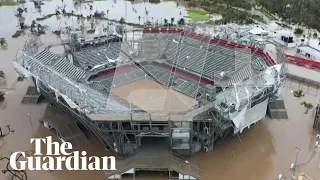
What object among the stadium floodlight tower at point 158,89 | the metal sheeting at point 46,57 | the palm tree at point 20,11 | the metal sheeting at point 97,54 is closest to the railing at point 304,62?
the stadium floodlight tower at point 158,89

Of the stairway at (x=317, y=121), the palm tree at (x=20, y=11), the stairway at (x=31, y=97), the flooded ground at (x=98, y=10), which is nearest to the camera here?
the stairway at (x=317, y=121)

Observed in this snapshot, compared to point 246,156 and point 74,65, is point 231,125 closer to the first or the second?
point 246,156

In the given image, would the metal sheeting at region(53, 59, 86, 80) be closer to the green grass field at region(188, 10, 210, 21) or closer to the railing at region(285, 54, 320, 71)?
the railing at region(285, 54, 320, 71)

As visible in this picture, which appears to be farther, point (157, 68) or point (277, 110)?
point (157, 68)

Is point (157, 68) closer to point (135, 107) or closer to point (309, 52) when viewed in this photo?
point (135, 107)

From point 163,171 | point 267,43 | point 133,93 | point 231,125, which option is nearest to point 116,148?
point 163,171

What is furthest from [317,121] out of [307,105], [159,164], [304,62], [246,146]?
[159,164]

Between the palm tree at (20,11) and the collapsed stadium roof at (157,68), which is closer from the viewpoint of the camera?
the collapsed stadium roof at (157,68)

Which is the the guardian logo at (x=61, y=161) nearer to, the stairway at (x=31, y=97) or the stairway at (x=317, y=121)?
Answer: the stairway at (x=31, y=97)
